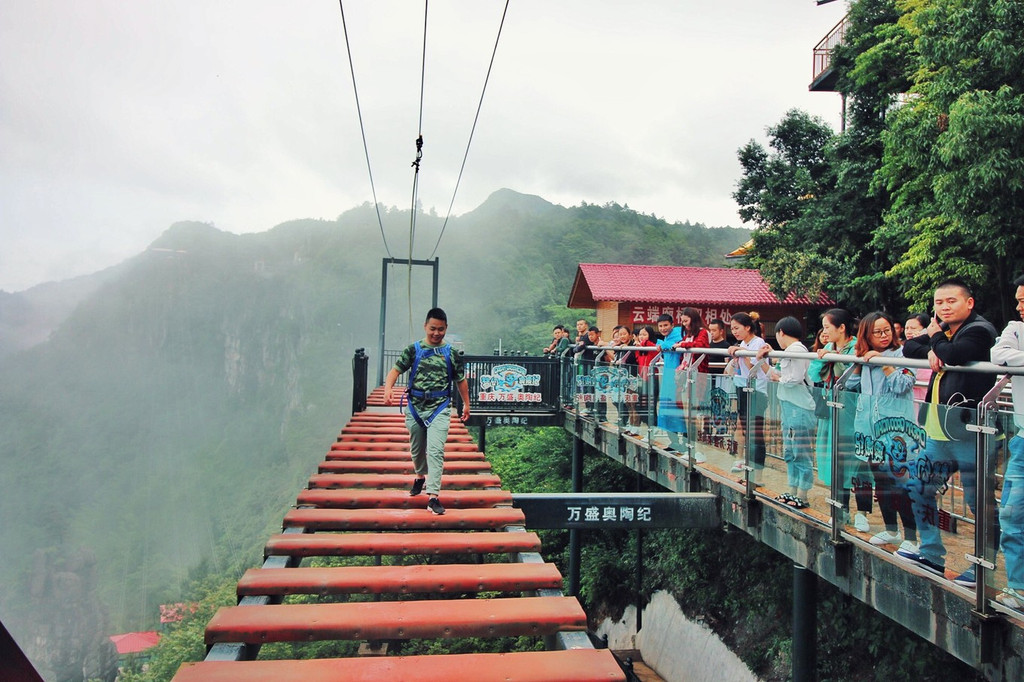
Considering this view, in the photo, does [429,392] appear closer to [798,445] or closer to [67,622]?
[798,445]

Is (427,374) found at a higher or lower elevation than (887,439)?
higher

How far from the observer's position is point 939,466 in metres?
3.47

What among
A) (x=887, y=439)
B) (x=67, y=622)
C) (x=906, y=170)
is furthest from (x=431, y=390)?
(x=67, y=622)

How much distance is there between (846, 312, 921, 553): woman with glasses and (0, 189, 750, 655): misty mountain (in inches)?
1852

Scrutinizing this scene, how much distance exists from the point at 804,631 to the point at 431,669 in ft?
13.5

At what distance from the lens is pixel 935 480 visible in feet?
11.5

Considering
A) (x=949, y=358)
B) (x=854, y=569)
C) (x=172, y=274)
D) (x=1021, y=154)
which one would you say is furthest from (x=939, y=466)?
(x=172, y=274)

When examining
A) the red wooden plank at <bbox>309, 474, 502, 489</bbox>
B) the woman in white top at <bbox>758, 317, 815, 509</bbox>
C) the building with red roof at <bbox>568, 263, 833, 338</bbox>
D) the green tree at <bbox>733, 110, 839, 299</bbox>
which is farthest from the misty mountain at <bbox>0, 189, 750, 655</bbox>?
the woman in white top at <bbox>758, 317, 815, 509</bbox>

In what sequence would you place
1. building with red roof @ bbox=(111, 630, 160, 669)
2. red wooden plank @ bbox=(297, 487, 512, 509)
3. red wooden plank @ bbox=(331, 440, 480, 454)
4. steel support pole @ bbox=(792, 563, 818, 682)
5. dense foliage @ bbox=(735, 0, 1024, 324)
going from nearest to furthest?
red wooden plank @ bbox=(297, 487, 512, 509), steel support pole @ bbox=(792, 563, 818, 682), red wooden plank @ bbox=(331, 440, 480, 454), dense foliage @ bbox=(735, 0, 1024, 324), building with red roof @ bbox=(111, 630, 160, 669)

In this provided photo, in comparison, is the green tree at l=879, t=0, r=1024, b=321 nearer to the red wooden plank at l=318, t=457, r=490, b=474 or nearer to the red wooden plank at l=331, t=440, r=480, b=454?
the red wooden plank at l=331, t=440, r=480, b=454

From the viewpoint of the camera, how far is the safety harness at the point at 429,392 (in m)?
4.81

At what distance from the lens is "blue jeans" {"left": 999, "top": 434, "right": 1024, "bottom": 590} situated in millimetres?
3016

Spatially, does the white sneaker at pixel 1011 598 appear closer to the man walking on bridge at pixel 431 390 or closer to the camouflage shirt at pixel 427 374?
the man walking on bridge at pixel 431 390

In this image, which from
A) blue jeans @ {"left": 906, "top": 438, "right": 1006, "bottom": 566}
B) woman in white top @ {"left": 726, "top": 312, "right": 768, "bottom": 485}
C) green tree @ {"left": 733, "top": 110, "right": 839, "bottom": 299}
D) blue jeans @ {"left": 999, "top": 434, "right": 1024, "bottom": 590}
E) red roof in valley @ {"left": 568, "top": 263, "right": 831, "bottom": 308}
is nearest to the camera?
blue jeans @ {"left": 999, "top": 434, "right": 1024, "bottom": 590}
